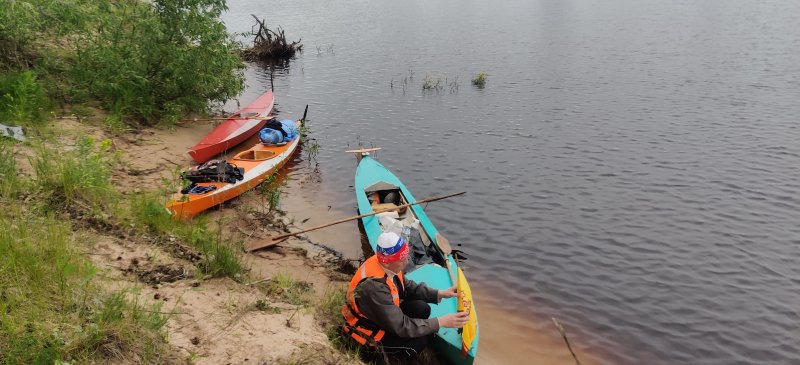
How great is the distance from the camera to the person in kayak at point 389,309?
17.4ft

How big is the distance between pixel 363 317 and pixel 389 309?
17.4 inches

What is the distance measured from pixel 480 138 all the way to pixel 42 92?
11.5m

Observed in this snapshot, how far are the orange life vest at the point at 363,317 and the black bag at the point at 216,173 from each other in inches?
244

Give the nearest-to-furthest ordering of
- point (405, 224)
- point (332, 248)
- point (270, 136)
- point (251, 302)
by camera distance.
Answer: point (251, 302), point (405, 224), point (332, 248), point (270, 136)

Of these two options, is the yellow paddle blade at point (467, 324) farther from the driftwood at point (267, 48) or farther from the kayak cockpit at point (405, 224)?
the driftwood at point (267, 48)

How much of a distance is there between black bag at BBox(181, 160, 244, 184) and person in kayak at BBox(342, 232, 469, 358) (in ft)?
19.9

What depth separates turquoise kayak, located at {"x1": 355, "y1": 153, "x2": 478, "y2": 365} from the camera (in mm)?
6336

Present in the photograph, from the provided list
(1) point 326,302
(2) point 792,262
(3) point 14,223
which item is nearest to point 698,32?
(2) point 792,262

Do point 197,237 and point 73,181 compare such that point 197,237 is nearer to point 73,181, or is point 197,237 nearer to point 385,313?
point 73,181

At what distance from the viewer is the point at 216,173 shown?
10930 mm

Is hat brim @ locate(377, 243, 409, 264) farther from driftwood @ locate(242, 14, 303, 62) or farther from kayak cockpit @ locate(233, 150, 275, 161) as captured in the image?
driftwood @ locate(242, 14, 303, 62)

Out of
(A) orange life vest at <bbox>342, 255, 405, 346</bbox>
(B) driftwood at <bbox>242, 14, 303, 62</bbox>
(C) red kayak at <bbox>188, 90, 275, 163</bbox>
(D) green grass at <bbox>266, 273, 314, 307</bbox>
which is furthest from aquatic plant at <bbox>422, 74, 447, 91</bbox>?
(A) orange life vest at <bbox>342, 255, 405, 346</bbox>

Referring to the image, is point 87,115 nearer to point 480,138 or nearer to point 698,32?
point 480,138

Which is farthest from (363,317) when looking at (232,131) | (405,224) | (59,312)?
(232,131)
